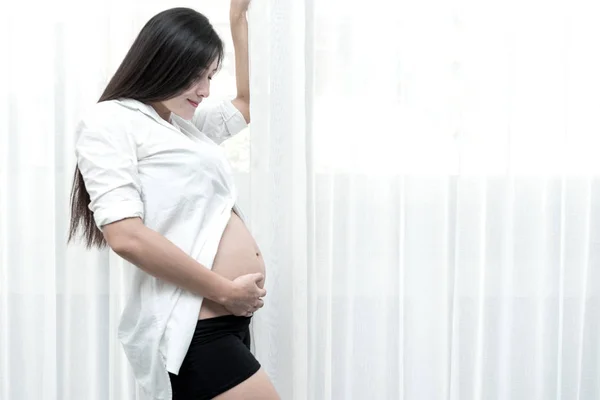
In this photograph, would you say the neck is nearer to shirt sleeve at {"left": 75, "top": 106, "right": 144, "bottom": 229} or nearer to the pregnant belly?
shirt sleeve at {"left": 75, "top": 106, "right": 144, "bottom": 229}

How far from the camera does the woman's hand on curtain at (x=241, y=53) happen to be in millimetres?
1696

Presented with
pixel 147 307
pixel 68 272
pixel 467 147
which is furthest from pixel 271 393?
pixel 467 147

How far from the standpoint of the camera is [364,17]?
1.78 m

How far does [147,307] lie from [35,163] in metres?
0.64

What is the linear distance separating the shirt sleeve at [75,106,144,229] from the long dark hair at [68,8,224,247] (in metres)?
0.11

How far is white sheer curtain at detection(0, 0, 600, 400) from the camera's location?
179cm

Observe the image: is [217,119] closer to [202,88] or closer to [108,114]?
[202,88]

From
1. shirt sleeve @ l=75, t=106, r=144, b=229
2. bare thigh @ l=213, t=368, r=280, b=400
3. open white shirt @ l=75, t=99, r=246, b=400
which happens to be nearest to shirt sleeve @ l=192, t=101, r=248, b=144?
open white shirt @ l=75, t=99, r=246, b=400

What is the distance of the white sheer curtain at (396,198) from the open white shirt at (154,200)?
39 cm

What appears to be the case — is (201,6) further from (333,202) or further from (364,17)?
(333,202)

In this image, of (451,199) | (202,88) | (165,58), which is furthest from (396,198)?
(165,58)

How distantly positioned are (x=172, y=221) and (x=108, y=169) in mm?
171

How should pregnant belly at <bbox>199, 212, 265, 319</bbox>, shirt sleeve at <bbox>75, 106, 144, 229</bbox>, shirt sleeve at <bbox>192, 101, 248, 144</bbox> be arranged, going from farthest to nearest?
shirt sleeve at <bbox>192, 101, 248, 144</bbox> → pregnant belly at <bbox>199, 212, 265, 319</bbox> → shirt sleeve at <bbox>75, 106, 144, 229</bbox>

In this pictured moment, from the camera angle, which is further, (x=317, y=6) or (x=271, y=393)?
(x=317, y=6)
